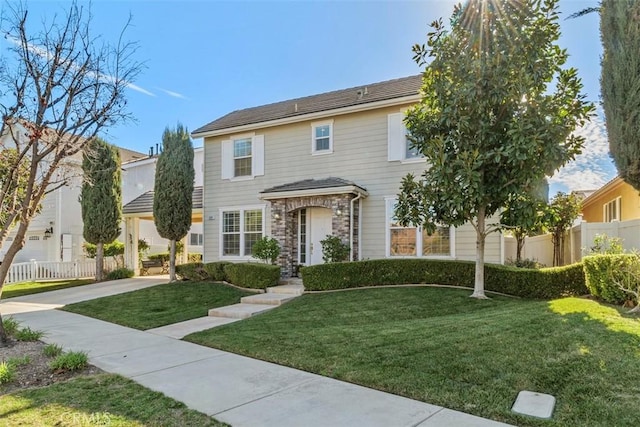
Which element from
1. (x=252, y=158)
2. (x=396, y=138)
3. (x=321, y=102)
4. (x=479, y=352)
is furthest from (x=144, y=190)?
(x=479, y=352)

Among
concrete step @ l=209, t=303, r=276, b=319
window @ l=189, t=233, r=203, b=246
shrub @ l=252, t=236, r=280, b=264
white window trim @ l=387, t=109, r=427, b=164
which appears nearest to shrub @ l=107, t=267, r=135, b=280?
shrub @ l=252, t=236, r=280, b=264

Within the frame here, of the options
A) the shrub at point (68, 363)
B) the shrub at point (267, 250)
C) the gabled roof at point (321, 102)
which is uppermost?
the gabled roof at point (321, 102)

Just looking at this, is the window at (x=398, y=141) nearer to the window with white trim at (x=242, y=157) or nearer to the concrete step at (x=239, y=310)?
the window with white trim at (x=242, y=157)

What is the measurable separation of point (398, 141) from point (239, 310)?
Result: 676 centimetres

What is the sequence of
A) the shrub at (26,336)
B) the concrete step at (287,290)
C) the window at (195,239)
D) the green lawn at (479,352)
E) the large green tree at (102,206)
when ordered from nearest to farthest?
the green lawn at (479,352), the shrub at (26,336), the concrete step at (287,290), the large green tree at (102,206), the window at (195,239)

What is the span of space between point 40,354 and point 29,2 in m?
5.27

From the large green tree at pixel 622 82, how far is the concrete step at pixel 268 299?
812 cm

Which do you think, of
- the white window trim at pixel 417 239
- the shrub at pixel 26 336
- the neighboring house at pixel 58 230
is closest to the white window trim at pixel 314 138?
the white window trim at pixel 417 239

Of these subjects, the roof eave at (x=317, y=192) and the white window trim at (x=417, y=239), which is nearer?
the white window trim at (x=417, y=239)

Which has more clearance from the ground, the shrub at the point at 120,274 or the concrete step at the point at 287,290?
the concrete step at the point at 287,290

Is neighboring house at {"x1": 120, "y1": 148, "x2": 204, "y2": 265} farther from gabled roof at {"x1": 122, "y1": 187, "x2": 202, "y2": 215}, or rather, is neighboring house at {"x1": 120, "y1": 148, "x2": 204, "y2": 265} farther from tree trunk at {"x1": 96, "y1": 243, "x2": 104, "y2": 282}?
tree trunk at {"x1": 96, "y1": 243, "x2": 104, "y2": 282}

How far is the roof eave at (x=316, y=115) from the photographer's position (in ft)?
39.3

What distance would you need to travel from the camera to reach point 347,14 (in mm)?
11750

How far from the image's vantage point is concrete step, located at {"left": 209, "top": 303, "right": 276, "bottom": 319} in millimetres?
9164
